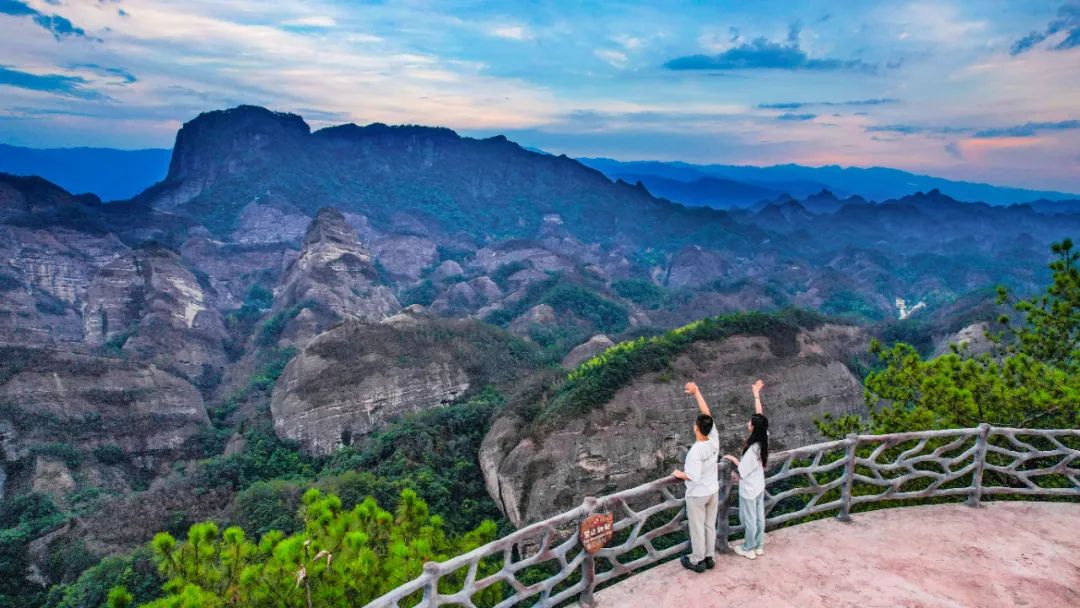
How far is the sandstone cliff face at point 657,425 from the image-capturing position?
2439 cm

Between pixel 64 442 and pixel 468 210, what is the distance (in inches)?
6080

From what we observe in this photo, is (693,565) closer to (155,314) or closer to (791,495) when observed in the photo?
(791,495)

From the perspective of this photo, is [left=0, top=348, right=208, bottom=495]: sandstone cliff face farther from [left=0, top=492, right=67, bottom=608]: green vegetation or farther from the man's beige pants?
the man's beige pants

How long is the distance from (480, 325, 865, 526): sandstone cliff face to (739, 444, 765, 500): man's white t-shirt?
16496 millimetres

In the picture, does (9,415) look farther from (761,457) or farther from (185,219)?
(185,219)

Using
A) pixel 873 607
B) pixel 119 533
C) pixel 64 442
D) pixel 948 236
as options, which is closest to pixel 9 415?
pixel 64 442

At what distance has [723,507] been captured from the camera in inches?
301

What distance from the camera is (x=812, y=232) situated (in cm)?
18675

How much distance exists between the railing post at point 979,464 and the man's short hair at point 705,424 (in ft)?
14.5

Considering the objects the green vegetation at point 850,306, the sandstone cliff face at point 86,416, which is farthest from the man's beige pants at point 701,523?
the green vegetation at point 850,306

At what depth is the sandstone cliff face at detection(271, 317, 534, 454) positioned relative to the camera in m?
34.6

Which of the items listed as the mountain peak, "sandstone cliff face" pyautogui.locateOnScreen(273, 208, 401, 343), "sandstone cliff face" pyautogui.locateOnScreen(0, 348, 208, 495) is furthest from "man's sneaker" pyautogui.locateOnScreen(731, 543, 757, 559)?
the mountain peak

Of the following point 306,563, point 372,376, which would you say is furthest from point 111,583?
point 372,376

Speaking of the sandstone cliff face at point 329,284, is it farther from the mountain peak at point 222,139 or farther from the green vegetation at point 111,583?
the mountain peak at point 222,139
